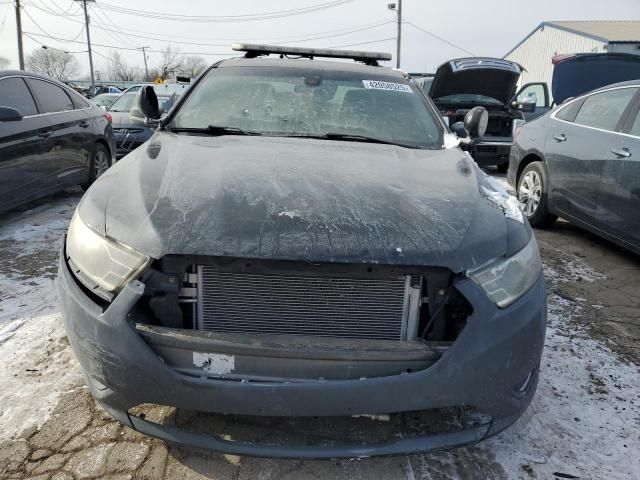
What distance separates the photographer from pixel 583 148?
15.8ft

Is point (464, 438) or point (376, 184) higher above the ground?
point (376, 184)

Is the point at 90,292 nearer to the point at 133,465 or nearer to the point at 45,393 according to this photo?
the point at 133,465

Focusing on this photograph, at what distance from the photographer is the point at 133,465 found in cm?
195

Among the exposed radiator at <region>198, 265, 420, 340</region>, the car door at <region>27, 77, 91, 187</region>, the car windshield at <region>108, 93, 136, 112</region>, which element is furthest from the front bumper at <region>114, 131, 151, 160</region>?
the exposed radiator at <region>198, 265, 420, 340</region>

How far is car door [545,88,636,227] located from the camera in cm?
453

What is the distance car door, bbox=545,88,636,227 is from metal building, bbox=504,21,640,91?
101 ft

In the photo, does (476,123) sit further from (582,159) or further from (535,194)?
(535,194)

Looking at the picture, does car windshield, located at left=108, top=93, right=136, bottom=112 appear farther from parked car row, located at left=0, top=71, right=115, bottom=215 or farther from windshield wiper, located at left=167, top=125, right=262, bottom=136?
windshield wiper, located at left=167, top=125, right=262, bottom=136

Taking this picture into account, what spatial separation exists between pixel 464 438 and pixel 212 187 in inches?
52.3

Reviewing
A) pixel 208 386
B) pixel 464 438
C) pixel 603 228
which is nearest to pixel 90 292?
pixel 208 386

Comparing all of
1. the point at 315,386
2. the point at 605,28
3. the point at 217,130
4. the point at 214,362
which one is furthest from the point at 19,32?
the point at 605,28

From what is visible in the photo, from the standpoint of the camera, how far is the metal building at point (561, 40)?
33469 mm

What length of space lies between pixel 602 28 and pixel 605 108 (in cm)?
3948

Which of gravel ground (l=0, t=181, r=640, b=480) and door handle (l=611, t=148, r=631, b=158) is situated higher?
door handle (l=611, t=148, r=631, b=158)
